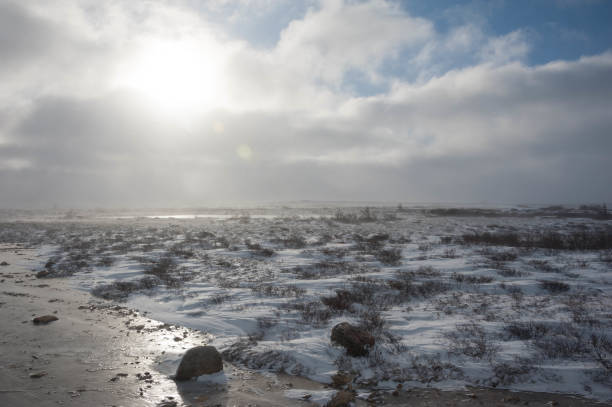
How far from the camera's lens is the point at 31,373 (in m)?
5.21

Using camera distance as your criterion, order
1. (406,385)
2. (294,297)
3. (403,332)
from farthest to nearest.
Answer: (294,297), (403,332), (406,385)

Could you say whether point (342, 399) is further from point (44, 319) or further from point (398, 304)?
point (44, 319)

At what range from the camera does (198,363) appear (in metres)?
5.32

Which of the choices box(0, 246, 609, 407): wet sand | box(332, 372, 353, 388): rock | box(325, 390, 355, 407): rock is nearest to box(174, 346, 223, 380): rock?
box(0, 246, 609, 407): wet sand

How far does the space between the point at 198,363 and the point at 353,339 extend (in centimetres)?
260

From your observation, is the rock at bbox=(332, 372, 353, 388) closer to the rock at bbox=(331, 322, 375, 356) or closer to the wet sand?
the wet sand

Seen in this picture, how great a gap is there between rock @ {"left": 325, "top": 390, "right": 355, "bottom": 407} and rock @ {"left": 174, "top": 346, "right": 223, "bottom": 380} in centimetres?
197

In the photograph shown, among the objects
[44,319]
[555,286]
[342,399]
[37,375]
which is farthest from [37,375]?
[555,286]

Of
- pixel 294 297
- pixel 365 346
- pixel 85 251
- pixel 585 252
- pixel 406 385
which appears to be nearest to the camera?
pixel 406 385

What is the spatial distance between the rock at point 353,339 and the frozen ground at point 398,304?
0.16 meters

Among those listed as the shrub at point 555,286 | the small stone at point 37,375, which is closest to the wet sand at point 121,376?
the small stone at point 37,375

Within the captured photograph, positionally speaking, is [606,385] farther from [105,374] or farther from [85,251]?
[85,251]

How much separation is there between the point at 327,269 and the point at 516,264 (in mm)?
6645

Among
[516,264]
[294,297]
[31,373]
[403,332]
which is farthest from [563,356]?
[31,373]
